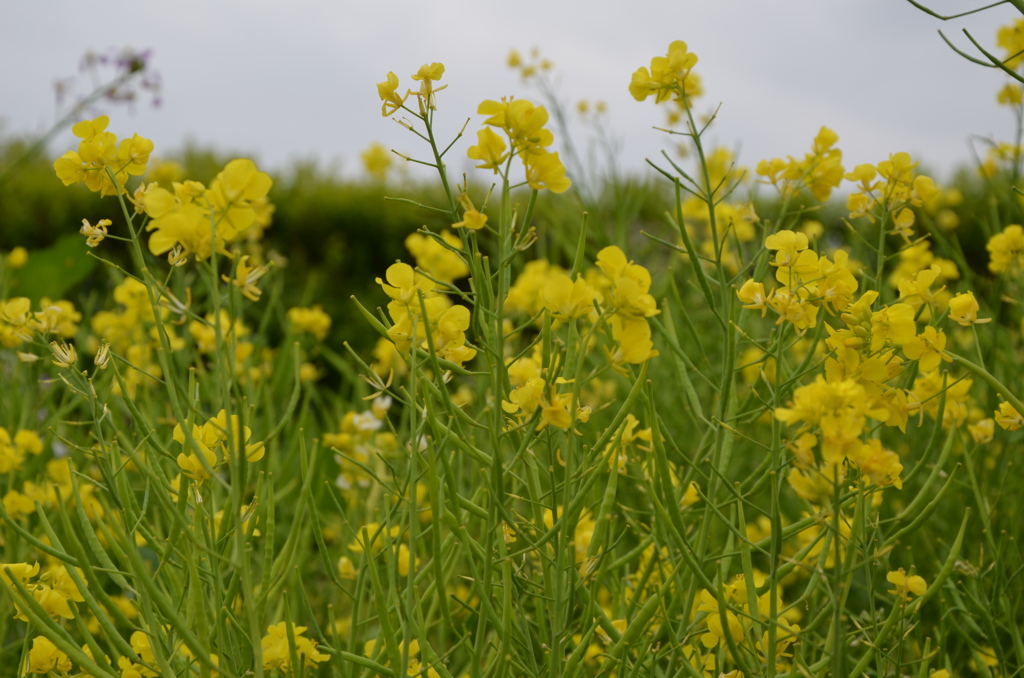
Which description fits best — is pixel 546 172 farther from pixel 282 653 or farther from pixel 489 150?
pixel 282 653

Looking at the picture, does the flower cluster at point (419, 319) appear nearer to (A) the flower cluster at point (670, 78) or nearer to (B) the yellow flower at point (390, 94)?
(B) the yellow flower at point (390, 94)

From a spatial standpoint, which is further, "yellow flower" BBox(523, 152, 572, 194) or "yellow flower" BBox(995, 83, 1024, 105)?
"yellow flower" BBox(995, 83, 1024, 105)

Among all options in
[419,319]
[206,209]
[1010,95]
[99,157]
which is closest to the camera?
[206,209]

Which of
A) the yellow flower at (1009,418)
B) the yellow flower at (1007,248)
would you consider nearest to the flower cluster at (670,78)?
the yellow flower at (1009,418)

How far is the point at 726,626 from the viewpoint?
796 mm

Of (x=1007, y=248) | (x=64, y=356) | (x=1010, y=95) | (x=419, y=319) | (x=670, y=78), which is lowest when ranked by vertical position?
(x=64, y=356)

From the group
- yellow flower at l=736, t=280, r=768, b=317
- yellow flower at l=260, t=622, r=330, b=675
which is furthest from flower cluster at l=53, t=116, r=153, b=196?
yellow flower at l=736, t=280, r=768, b=317

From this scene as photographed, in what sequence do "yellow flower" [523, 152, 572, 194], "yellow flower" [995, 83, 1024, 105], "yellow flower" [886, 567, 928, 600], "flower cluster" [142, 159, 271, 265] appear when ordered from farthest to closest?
"yellow flower" [995, 83, 1024, 105], "yellow flower" [886, 567, 928, 600], "yellow flower" [523, 152, 572, 194], "flower cluster" [142, 159, 271, 265]

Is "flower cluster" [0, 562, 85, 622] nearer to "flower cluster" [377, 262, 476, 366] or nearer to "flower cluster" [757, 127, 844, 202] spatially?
"flower cluster" [377, 262, 476, 366]

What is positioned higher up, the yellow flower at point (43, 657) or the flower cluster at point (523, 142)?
the flower cluster at point (523, 142)

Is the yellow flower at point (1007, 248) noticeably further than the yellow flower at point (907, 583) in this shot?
Yes

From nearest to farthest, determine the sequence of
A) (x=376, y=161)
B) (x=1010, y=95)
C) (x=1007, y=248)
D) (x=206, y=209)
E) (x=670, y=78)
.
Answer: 1. (x=206, y=209)
2. (x=670, y=78)
3. (x=1007, y=248)
4. (x=1010, y=95)
5. (x=376, y=161)

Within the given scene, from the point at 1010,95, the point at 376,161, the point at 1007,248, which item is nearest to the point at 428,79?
the point at 1007,248

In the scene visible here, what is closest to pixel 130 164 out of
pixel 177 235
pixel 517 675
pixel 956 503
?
pixel 177 235
